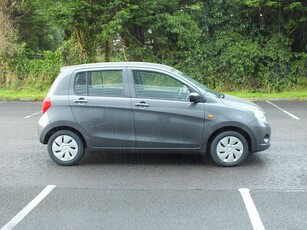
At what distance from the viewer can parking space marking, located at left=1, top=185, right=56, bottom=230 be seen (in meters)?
4.59

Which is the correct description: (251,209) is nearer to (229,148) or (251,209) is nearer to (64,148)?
(229,148)

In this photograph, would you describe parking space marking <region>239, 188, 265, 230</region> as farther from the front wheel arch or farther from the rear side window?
the rear side window

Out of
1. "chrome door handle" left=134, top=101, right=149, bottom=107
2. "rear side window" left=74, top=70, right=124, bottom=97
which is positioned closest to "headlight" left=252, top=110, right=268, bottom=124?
"chrome door handle" left=134, top=101, right=149, bottom=107

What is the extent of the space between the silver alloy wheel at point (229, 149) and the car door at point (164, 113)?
37cm

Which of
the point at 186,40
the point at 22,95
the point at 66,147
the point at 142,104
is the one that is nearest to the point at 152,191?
the point at 142,104

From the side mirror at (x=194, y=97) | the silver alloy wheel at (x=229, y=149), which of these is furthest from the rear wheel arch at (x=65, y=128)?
the silver alloy wheel at (x=229, y=149)

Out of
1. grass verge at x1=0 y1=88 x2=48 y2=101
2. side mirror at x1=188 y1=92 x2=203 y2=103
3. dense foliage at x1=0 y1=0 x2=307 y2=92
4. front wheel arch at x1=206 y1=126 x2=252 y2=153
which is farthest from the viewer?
dense foliage at x1=0 y1=0 x2=307 y2=92

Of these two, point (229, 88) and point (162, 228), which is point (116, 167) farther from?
point (229, 88)

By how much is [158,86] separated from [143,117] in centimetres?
59

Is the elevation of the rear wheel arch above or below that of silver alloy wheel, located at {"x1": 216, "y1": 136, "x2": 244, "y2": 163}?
above

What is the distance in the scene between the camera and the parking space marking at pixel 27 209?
15.1 feet

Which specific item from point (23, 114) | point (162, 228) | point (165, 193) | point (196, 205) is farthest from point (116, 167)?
point (23, 114)

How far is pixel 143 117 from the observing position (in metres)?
6.71

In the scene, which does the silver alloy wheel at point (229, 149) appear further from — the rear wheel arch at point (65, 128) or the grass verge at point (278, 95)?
the grass verge at point (278, 95)
